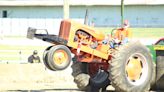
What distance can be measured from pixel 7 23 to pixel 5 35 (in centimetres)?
179

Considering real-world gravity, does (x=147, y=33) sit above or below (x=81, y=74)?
above

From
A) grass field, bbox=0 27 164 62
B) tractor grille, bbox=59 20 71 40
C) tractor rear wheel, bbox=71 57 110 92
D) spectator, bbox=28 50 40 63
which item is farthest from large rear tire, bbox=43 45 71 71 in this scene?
grass field, bbox=0 27 164 62

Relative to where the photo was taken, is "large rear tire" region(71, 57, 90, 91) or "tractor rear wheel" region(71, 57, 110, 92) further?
"large rear tire" region(71, 57, 90, 91)

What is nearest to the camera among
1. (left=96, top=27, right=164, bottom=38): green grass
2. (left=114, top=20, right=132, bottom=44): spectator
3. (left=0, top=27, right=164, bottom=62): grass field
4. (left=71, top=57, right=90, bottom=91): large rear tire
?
(left=114, top=20, right=132, bottom=44): spectator

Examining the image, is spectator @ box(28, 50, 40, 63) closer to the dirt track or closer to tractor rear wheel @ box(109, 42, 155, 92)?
the dirt track

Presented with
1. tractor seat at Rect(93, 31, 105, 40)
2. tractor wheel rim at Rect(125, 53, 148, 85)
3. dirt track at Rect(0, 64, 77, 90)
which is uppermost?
tractor seat at Rect(93, 31, 105, 40)

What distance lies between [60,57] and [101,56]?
1129 mm

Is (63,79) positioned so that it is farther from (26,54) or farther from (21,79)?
(26,54)

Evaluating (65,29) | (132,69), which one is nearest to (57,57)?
(65,29)

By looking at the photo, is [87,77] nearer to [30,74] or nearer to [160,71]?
[160,71]

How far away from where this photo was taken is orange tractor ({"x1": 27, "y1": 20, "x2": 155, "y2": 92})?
12602 millimetres

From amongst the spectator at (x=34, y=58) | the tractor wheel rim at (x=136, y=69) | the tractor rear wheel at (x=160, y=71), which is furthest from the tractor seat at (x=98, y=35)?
the spectator at (x=34, y=58)

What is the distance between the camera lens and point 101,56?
1312cm

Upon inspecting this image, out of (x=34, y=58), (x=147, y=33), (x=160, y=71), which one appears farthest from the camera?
(x=147, y=33)
